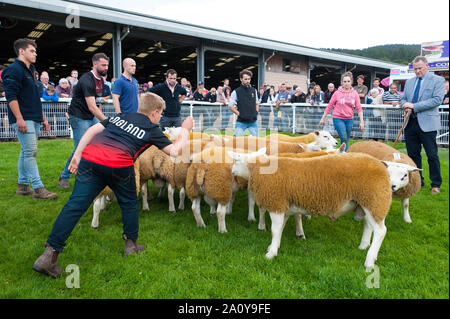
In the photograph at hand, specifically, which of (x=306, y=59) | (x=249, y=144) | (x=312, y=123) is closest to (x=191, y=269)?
(x=249, y=144)

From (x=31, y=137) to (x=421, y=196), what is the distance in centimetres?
609

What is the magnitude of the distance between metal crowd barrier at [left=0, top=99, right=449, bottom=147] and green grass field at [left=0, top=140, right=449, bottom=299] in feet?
21.3

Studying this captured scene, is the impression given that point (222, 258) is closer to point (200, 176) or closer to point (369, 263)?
point (200, 176)

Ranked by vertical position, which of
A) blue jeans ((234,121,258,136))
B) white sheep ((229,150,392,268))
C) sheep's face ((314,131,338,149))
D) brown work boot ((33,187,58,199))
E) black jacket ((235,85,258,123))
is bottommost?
brown work boot ((33,187,58,199))

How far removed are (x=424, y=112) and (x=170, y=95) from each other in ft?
14.6

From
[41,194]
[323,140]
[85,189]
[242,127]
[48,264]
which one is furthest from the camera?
[242,127]

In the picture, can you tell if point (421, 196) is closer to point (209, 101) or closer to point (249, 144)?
point (249, 144)

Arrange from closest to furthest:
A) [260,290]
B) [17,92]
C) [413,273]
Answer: [260,290] → [413,273] → [17,92]

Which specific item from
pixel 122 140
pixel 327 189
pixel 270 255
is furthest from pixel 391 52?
pixel 122 140

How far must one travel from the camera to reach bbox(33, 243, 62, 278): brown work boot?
2.78 m

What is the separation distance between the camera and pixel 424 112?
17.3 feet

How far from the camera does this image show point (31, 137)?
4.77 metres

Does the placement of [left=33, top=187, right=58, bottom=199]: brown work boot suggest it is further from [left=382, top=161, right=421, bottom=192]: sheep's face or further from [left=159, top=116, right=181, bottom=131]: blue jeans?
[left=382, top=161, right=421, bottom=192]: sheep's face

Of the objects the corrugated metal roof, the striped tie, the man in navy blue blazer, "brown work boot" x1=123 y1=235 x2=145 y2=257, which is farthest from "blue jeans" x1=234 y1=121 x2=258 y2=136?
the corrugated metal roof
